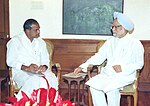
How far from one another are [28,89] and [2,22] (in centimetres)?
191

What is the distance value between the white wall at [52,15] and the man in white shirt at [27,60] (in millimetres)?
1248

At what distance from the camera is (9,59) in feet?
13.1

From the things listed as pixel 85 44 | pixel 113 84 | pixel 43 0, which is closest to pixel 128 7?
pixel 85 44

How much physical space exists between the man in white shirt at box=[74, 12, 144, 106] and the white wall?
4.20 feet

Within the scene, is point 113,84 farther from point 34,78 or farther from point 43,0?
point 43,0

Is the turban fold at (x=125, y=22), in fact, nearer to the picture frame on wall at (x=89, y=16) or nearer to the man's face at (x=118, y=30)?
the man's face at (x=118, y=30)

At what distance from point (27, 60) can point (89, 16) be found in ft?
5.46

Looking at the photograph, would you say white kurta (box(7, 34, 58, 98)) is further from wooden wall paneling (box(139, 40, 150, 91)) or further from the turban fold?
wooden wall paneling (box(139, 40, 150, 91))

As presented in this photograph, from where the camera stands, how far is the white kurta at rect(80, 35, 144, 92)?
382 cm

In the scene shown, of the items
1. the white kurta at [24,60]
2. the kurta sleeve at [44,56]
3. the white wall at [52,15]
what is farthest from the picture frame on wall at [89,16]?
the white kurta at [24,60]

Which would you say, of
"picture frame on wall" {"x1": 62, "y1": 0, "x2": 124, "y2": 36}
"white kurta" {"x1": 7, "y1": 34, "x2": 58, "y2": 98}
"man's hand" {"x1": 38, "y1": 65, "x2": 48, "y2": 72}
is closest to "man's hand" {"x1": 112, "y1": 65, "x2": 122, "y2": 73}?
"white kurta" {"x1": 7, "y1": 34, "x2": 58, "y2": 98}

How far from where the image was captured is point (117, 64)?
3916 millimetres

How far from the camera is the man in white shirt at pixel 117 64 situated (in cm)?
381

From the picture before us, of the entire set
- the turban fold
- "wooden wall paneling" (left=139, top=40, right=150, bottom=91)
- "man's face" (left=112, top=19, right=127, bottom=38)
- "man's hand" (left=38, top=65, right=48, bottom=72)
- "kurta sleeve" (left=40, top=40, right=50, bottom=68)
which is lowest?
"wooden wall paneling" (left=139, top=40, right=150, bottom=91)
